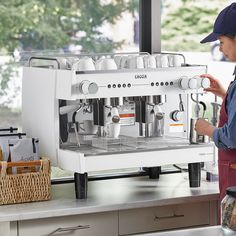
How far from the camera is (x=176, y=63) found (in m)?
3.98

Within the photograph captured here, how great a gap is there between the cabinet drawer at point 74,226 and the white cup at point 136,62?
27.6 inches

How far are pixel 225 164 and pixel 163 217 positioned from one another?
0.41 m

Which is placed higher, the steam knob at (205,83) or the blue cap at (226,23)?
the blue cap at (226,23)

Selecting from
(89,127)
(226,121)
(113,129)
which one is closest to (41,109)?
(89,127)

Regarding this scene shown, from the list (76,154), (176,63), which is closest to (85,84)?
(76,154)

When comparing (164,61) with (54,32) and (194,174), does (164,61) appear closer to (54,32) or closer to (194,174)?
(194,174)

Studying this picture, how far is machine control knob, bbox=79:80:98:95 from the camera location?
361 centimetres

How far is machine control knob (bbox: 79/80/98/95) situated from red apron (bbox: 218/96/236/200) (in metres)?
0.59

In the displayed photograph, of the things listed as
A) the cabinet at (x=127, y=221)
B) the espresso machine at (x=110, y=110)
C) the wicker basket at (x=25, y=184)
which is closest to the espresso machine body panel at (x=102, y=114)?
the espresso machine at (x=110, y=110)

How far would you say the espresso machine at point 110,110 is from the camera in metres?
3.70

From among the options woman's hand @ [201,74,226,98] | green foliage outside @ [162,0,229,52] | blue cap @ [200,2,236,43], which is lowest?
woman's hand @ [201,74,226,98]

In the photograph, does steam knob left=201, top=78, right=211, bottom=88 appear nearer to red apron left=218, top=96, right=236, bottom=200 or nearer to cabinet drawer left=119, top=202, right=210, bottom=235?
red apron left=218, top=96, right=236, bottom=200

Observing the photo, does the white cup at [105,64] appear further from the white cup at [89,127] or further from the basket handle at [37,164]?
the basket handle at [37,164]

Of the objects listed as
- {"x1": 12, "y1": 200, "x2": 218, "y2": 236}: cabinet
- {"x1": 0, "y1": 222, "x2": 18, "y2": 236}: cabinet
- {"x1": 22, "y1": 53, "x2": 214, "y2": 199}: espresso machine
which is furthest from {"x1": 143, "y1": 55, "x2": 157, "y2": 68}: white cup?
{"x1": 0, "y1": 222, "x2": 18, "y2": 236}: cabinet
